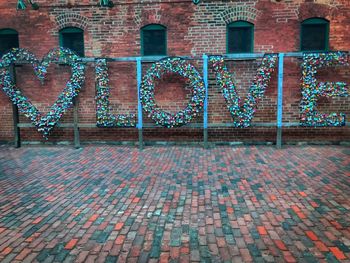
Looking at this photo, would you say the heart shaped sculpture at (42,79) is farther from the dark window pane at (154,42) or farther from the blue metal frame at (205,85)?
the blue metal frame at (205,85)

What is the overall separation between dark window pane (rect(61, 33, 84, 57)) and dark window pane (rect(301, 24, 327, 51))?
6.95m

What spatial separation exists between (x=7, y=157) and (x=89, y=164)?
2.67m

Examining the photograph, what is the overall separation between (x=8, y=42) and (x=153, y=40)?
485 centimetres

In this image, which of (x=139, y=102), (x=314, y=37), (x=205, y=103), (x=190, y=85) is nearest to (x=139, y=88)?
(x=139, y=102)

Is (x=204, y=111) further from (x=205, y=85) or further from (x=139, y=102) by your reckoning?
(x=139, y=102)

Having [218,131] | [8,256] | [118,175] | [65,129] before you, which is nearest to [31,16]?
[65,129]

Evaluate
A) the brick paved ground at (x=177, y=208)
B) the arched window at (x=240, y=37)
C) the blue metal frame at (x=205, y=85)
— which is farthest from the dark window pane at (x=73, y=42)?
the arched window at (x=240, y=37)

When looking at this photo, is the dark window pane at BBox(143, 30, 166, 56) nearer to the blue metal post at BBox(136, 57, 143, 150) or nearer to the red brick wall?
the red brick wall

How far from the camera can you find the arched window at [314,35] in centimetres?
812

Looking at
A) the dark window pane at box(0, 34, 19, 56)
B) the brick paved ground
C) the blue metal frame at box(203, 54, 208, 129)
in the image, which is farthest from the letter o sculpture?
the dark window pane at box(0, 34, 19, 56)

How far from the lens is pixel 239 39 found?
840cm

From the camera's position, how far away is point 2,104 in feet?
29.9

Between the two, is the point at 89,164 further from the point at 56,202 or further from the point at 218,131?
the point at 218,131

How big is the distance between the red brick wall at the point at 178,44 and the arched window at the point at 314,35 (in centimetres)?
18
